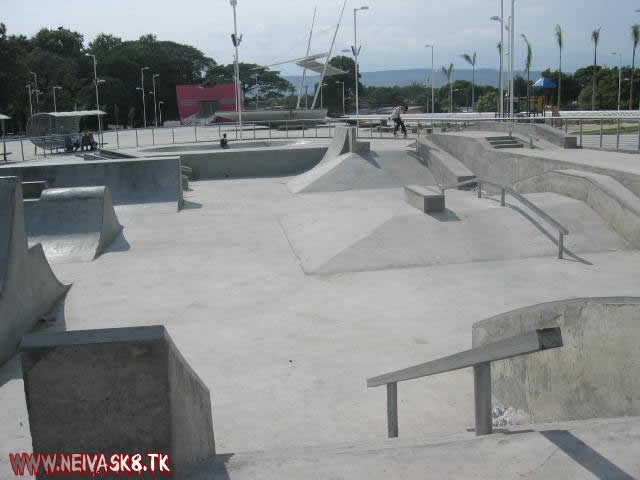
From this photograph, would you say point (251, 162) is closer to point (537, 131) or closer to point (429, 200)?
point (537, 131)

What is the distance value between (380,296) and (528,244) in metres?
3.66

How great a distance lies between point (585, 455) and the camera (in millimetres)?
3135

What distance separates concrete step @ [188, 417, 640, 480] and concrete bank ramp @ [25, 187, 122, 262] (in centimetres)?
1103

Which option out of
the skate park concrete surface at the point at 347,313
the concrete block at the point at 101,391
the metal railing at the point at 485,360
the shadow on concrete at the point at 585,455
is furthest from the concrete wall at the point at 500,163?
the concrete block at the point at 101,391

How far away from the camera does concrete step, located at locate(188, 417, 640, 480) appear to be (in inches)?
121

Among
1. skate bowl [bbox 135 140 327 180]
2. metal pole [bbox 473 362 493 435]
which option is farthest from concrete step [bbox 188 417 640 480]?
skate bowl [bbox 135 140 327 180]

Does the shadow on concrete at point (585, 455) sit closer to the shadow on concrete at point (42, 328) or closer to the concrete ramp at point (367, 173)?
the shadow on concrete at point (42, 328)

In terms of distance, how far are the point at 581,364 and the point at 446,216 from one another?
332 inches

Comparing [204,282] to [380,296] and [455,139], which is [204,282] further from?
[455,139]

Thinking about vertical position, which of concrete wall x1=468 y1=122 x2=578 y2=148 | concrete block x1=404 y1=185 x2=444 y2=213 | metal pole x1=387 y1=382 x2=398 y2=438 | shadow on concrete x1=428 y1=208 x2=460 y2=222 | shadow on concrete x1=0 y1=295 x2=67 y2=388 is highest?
concrete wall x1=468 y1=122 x2=578 y2=148

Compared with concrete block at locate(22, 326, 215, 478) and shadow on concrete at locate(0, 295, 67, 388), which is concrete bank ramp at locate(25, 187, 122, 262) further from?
concrete block at locate(22, 326, 215, 478)

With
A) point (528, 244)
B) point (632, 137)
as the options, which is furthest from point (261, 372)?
point (632, 137)

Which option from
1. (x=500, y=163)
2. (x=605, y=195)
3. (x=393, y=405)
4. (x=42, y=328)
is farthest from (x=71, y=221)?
(x=500, y=163)

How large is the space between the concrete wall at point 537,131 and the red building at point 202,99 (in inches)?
2277
